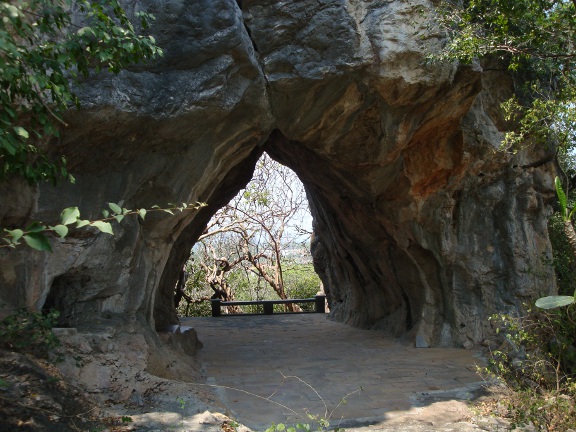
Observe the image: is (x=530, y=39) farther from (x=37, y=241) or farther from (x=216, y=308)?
(x=216, y=308)

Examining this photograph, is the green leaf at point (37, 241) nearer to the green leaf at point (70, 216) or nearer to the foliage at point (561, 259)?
the green leaf at point (70, 216)

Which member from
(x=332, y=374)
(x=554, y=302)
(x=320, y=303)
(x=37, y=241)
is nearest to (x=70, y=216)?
(x=37, y=241)

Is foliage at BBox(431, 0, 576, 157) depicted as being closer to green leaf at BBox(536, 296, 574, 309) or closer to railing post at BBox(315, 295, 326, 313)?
green leaf at BBox(536, 296, 574, 309)

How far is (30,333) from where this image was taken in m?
4.57

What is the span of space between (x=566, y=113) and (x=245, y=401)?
439 cm

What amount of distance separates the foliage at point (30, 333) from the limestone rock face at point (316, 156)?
563 mm

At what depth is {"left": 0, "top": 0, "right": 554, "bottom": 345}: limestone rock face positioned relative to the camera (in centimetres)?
568

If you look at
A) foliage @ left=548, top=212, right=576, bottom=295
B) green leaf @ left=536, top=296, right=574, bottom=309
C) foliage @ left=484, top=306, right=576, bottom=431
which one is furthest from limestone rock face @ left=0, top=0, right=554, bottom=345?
green leaf @ left=536, top=296, right=574, bottom=309

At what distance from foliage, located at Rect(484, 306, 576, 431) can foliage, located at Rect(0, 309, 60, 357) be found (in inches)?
151

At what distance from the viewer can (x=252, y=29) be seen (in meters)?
6.44

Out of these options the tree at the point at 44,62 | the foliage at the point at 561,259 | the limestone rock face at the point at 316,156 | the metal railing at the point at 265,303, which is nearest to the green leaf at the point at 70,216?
the tree at the point at 44,62

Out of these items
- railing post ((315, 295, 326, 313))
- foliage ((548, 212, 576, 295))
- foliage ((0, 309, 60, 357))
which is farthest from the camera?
railing post ((315, 295, 326, 313))

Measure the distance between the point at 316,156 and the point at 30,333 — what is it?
519 cm

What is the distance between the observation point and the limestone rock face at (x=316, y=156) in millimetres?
5676
